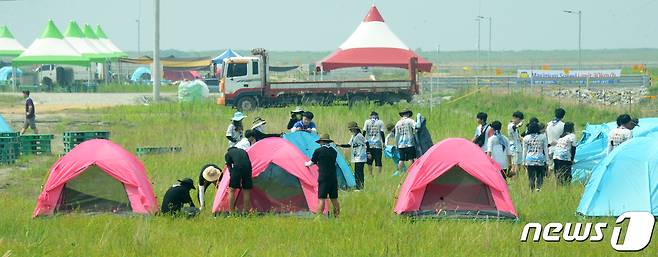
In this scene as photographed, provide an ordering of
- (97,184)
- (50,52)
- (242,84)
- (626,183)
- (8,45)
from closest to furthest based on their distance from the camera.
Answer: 1. (626,183)
2. (97,184)
3. (242,84)
4. (50,52)
5. (8,45)

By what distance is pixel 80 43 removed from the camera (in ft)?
237

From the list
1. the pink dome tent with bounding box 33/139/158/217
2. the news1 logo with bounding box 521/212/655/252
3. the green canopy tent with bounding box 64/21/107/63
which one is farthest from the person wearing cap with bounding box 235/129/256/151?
the green canopy tent with bounding box 64/21/107/63

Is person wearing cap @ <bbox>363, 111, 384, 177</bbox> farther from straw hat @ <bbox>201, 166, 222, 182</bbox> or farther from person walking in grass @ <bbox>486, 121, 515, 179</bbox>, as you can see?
straw hat @ <bbox>201, 166, 222, 182</bbox>

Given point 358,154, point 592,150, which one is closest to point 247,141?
point 358,154

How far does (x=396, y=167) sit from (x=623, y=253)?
9.37 metres

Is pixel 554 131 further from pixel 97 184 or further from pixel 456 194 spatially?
pixel 97 184

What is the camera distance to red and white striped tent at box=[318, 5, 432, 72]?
4234 cm

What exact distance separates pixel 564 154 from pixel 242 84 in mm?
24524

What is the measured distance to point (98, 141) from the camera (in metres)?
16.0

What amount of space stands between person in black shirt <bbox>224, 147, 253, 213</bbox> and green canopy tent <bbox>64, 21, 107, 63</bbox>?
55.6m

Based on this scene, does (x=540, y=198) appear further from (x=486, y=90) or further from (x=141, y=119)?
(x=486, y=90)

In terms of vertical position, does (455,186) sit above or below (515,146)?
below

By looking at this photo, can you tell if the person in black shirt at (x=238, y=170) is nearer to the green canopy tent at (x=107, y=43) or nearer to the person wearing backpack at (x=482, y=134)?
the person wearing backpack at (x=482, y=134)

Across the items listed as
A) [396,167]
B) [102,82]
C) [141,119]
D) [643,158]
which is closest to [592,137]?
[396,167]
